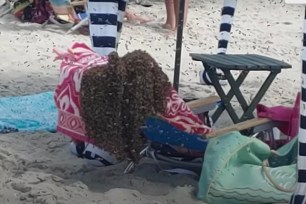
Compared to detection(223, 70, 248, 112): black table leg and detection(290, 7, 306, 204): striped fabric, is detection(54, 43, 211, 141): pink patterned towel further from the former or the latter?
detection(290, 7, 306, 204): striped fabric

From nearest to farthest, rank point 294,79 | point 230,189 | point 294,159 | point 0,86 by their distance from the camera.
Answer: point 230,189
point 294,159
point 0,86
point 294,79

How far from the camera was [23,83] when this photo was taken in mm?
5203

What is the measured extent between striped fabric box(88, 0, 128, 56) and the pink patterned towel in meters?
0.16

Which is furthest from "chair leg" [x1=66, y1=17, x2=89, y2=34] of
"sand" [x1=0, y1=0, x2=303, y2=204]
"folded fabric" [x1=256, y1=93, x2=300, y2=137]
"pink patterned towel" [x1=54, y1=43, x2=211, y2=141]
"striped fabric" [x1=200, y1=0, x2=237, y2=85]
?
"folded fabric" [x1=256, y1=93, x2=300, y2=137]

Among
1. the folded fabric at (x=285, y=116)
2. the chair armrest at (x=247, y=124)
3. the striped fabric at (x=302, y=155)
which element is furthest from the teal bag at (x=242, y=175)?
the folded fabric at (x=285, y=116)

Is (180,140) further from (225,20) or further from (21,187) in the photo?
(225,20)

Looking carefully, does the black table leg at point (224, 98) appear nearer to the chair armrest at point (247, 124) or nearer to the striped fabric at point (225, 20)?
the chair armrest at point (247, 124)

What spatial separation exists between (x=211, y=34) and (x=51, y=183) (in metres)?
4.10

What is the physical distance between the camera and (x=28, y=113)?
4477 mm

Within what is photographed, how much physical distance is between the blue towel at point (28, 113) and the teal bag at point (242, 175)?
135 centimetres

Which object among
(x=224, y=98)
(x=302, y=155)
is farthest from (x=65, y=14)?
(x=302, y=155)

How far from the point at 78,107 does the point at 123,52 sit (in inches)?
118

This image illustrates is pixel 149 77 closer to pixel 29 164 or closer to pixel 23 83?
pixel 29 164

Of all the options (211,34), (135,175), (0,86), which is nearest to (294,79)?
(211,34)
